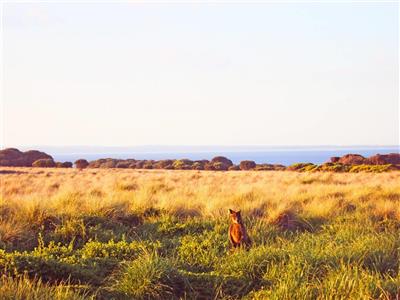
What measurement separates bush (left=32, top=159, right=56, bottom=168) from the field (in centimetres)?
4154

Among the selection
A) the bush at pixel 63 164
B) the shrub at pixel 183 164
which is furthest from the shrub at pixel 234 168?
the bush at pixel 63 164

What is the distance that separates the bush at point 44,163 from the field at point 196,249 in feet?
136

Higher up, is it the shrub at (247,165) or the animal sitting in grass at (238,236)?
the animal sitting in grass at (238,236)

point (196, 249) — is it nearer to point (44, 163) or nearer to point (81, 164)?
point (44, 163)

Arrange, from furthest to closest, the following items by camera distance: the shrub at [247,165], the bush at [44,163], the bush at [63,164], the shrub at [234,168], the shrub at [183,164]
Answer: the bush at [63,164] < the bush at [44,163] < the shrub at [247,165] < the shrub at [183,164] < the shrub at [234,168]

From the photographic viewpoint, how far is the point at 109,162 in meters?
58.3

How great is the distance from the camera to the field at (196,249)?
6234 mm

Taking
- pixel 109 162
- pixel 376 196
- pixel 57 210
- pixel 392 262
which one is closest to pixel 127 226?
pixel 57 210

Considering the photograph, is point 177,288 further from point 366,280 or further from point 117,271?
point 366,280

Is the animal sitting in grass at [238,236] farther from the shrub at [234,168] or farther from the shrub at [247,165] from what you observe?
the shrub at [247,165]

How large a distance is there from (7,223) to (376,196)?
10.3 metres

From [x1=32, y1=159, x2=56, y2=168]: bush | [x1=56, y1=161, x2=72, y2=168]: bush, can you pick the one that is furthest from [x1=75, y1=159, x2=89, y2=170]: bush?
[x1=32, y1=159, x2=56, y2=168]: bush

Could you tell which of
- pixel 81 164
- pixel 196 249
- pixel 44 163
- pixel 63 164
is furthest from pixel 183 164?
pixel 196 249

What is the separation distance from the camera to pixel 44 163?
5466cm
